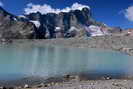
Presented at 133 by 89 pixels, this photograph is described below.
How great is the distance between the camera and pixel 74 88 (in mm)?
31484

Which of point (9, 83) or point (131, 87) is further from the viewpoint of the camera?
point (9, 83)

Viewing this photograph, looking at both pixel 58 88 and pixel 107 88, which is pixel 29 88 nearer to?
pixel 58 88

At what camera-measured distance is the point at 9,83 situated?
41.5 m

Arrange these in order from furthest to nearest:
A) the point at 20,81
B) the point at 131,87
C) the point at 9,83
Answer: the point at 20,81
the point at 9,83
the point at 131,87

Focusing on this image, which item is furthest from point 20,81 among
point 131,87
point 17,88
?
point 131,87

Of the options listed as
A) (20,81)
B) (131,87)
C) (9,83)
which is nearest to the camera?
(131,87)

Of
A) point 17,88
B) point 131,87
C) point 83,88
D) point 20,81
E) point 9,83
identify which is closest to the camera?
point 83,88

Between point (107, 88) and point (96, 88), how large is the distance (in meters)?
1.28

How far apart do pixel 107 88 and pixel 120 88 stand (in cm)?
164

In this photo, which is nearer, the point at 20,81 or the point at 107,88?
the point at 107,88

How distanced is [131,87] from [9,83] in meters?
18.7

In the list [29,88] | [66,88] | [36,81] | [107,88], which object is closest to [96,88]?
[107,88]

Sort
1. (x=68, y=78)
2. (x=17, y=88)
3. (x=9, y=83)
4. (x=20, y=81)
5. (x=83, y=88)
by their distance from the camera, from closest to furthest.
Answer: (x=83, y=88) < (x=17, y=88) < (x=9, y=83) < (x=20, y=81) < (x=68, y=78)

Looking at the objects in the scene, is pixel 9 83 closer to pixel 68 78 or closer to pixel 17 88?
pixel 17 88
